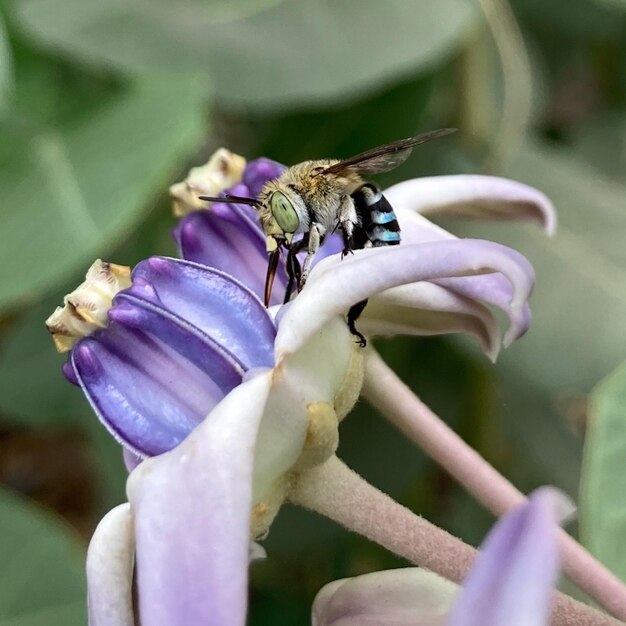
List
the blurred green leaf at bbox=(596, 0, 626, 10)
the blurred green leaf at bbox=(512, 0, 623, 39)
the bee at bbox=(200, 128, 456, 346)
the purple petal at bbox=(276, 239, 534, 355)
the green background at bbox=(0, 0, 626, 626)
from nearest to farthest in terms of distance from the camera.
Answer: the purple petal at bbox=(276, 239, 534, 355), the bee at bbox=(200, 128, 456, 346), the green background at bbox=(0, 0, 626, 626), the blurred green leaf at bbox=(596, 0, 626, 10), the blurred green leaf at bbox=(512, 0, 623, 39)

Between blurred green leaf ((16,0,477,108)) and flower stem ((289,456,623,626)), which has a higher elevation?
flower stem ((289,456,623,626))

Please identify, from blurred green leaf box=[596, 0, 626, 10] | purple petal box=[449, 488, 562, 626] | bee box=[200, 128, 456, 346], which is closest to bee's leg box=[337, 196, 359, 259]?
bee box=[200, 128, 456, 346]

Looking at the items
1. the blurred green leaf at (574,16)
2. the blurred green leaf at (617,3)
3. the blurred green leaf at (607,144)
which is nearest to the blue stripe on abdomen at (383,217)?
the blurred green leaf at (617,3)

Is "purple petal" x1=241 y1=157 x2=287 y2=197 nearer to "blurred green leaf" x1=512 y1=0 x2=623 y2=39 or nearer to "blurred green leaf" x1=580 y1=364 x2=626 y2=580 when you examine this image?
"blurred green leaf" x1=580 y1=364 x2=626 y2=580

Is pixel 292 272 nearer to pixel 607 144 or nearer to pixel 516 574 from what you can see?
pixel 516 574

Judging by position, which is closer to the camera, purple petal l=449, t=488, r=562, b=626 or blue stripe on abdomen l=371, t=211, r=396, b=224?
purple petal l=449, t=488, r=562, b=626

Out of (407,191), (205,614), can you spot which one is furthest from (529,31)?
(205,614)

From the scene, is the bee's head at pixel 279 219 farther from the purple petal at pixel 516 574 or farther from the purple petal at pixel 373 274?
the purple petal at pixel 516 574
